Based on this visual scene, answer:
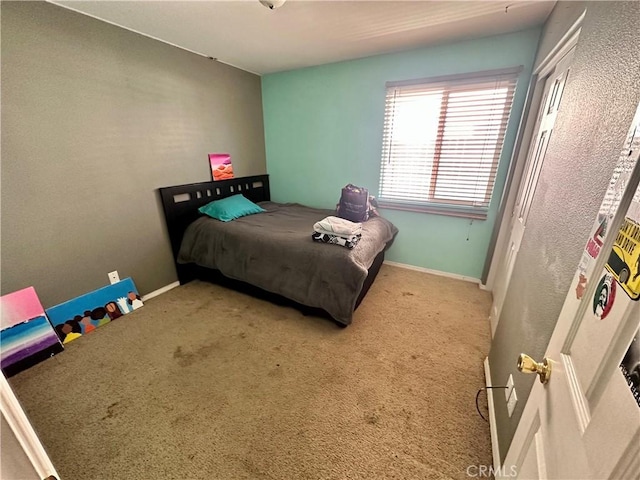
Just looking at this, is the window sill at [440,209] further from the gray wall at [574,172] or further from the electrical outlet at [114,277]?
the electrical outlet at [114,277]

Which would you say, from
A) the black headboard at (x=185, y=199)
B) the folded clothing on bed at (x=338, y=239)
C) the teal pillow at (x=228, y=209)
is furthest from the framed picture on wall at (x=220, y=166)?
the folded clothing on bed at (x=338, y=239)

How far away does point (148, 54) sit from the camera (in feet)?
7.68

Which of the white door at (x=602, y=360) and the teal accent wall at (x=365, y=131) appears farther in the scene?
the teal accent wall at (x=365, y=131)

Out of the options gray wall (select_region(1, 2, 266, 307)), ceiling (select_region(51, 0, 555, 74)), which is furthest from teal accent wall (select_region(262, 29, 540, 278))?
gray wall (select_region(1, 2, 266, 307))

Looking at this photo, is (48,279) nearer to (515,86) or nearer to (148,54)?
(148,54)

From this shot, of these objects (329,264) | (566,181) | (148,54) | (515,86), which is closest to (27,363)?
→ (329,264)

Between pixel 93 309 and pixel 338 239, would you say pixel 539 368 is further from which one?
pixel 93 309

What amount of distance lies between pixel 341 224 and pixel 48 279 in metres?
2.35

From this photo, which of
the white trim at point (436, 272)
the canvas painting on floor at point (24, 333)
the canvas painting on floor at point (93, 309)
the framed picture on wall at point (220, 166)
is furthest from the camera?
the framed picture on wall at point (220, 166)

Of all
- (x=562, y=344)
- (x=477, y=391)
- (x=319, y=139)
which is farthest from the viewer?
(x=319, y=139)

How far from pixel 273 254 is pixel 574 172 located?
1.98 m

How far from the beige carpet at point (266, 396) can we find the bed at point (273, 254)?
10.7 inches

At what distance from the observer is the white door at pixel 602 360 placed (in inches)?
13.9

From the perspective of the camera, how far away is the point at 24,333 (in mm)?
1810
